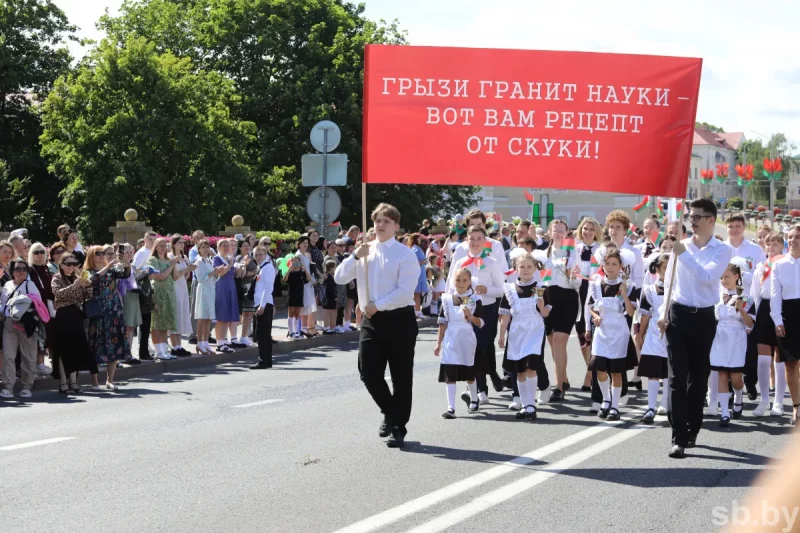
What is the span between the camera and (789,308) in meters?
11.2

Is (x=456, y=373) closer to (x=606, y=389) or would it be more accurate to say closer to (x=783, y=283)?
(x=606, y=389)

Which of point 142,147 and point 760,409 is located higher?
point 142,147

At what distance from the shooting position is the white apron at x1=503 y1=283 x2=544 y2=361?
11.2 meters

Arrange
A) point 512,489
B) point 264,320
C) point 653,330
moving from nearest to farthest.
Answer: point 512,489 < point 653,330 < point 264,320

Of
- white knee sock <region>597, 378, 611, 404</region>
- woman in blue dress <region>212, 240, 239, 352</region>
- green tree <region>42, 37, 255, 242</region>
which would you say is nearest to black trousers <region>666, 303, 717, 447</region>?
white knee sock <region>597, 378, 611, 404</region>

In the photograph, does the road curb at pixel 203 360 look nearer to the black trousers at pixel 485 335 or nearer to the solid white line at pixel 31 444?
the solid white line at pixel 31 444

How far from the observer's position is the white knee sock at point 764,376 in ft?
37.2

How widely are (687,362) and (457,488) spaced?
8.19ft

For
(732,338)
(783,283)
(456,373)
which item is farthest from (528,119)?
(783,283)

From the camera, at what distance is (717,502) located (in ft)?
23.4

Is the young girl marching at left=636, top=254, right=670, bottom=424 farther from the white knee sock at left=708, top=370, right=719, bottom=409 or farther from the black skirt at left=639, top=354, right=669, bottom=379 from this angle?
the white knee sock at left=708, top=370, right=719, bottom=409

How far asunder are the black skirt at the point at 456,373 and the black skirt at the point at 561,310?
1.70 m

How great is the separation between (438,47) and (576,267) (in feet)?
11.8

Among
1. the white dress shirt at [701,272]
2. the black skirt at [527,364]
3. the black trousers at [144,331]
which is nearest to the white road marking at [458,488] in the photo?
the black skirt at [527,364]
